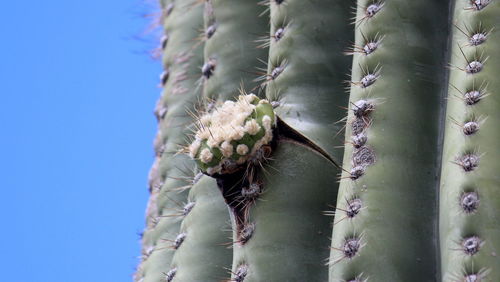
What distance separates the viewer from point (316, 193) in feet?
8.11

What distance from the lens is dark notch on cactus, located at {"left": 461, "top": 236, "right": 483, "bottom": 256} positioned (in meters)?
2.00

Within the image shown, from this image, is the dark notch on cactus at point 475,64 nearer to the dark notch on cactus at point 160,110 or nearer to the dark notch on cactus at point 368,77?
the dark notch on cactus at point 368,77

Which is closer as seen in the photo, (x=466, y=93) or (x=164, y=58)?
(x=466, y=93)

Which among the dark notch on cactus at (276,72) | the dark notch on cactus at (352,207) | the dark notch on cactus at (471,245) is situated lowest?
the dark notch on cactus at (471,245)

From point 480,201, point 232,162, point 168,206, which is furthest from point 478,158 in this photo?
point 168,206

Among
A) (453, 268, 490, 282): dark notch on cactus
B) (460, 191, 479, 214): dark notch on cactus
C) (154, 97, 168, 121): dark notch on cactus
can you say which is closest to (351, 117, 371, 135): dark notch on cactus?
(460, 191, 479, 214): dark notch on cactus

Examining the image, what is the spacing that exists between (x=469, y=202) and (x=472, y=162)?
8 centimetres

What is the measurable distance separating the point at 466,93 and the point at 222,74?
105cm

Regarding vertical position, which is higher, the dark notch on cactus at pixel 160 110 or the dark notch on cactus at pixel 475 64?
the dark notch on cactus at pixel 475 64

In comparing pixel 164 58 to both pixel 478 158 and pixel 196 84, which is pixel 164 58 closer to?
pixel 196 84

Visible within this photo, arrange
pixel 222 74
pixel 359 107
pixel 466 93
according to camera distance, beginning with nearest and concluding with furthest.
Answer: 1. pixel 466 93
2. pixel 359 107
3. pixel 222 74

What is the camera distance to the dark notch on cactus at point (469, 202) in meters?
2.04

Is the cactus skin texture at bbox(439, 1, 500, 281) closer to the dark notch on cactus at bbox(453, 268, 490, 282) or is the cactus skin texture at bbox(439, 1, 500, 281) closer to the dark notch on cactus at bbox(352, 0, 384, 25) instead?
the dark notch on cactus at bbox(453, 268, 490, 282)

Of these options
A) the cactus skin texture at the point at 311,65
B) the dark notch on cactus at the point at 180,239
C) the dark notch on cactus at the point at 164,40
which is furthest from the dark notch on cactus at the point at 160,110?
the cactus skin texture at the point at 311,65
